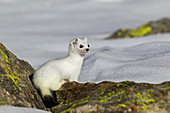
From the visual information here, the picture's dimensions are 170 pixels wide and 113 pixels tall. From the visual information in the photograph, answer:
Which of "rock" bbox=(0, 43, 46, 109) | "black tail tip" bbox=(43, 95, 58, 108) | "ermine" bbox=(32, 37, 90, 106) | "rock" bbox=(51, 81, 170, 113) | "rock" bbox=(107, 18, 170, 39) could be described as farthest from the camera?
"rock" bbox=(107, 18, 170, 39)

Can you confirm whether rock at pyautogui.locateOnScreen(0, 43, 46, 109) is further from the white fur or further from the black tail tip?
the white fur

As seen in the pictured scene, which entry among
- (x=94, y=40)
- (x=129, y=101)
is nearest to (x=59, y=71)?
(x=129, y=101)

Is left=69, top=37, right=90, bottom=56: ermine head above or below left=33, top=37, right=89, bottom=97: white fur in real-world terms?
above

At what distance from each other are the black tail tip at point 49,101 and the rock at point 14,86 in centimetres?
7

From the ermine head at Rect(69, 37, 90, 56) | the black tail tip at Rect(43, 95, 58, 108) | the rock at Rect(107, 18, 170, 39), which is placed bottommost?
the black tail tip at Rect(43, 95, 58, 108)

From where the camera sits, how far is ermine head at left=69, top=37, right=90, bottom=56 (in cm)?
442

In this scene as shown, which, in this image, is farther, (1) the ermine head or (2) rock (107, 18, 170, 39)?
(2) rock (107, 18, 170, 39)

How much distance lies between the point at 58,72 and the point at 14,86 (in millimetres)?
1152

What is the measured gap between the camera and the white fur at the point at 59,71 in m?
3.71

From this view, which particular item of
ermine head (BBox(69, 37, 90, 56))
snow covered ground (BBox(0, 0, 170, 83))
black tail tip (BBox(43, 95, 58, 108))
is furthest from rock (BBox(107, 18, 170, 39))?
black tail tip (BBox(43, 95, 58, 108))

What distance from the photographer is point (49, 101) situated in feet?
11.3

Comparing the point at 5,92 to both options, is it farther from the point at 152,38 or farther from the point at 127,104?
the point at 152,38

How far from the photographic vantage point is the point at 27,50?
910cm

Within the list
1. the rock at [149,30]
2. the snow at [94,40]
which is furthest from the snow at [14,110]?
the rock at [149,30]
